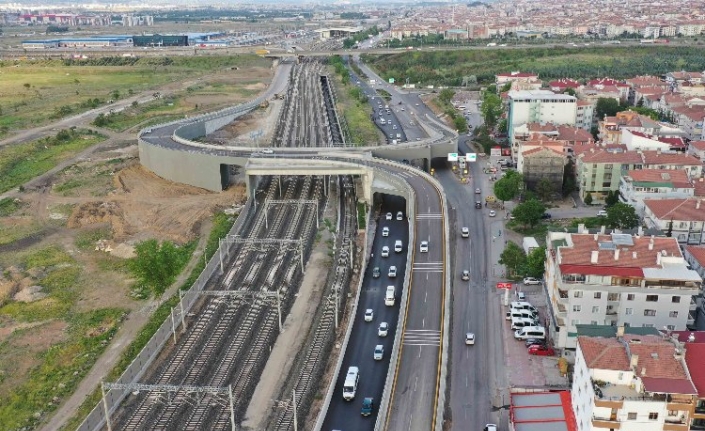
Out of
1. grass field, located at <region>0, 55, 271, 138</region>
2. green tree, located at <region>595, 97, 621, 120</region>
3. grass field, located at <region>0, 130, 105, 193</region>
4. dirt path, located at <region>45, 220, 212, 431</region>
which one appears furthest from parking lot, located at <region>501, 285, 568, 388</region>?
grass field, located at <region>0, 55, 271, 138</region>

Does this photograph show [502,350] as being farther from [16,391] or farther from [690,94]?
[690,94]

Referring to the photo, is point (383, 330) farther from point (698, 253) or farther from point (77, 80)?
point (77, 80)

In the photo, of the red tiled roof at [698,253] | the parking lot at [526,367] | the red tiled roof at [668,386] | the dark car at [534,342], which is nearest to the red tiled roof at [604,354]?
the red tiled roof at [668,386]

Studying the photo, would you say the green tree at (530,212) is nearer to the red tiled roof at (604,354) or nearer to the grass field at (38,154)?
the red tiled roof at (604,354)

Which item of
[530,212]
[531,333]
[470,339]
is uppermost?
[530,212]

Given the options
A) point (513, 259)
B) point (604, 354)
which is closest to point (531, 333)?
point (513, 259)

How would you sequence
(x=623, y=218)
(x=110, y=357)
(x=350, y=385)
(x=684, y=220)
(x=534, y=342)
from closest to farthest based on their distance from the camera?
(x=350, y=385)
(x=534, y=342)
(x=110, y=357)
(x=684, y=220)
(x=623, y=218)
